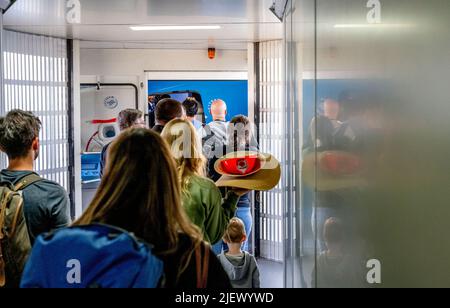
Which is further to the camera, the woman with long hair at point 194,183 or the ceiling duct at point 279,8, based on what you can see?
the ceiling duct at point 279,8

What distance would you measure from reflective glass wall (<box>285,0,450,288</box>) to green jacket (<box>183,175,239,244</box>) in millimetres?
480

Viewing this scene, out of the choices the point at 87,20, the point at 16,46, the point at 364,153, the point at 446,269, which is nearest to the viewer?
the point at 446,269

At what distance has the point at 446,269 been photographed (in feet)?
2.00

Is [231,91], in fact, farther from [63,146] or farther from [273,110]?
[63,146]

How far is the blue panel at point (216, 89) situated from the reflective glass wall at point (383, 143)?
17.1 ft

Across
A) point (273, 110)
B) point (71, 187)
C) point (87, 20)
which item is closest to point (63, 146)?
point (71, 187)

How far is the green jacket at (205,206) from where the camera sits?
1914mm

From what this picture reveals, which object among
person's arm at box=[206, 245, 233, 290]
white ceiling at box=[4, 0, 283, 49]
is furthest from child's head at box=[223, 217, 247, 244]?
person's arm at box=[206, 245, 233, 290]

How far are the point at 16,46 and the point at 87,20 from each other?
0.88 metres

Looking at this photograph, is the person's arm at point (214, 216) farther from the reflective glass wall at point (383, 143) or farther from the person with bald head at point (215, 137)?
the person with bald head at point (215, 137)

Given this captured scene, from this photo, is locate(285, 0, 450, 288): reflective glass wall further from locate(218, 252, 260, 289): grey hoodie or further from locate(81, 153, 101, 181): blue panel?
locate(81, 153, 101, 181): blue panel

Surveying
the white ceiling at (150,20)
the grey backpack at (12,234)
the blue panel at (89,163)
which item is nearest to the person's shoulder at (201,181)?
the grey backpack at (12,234)
